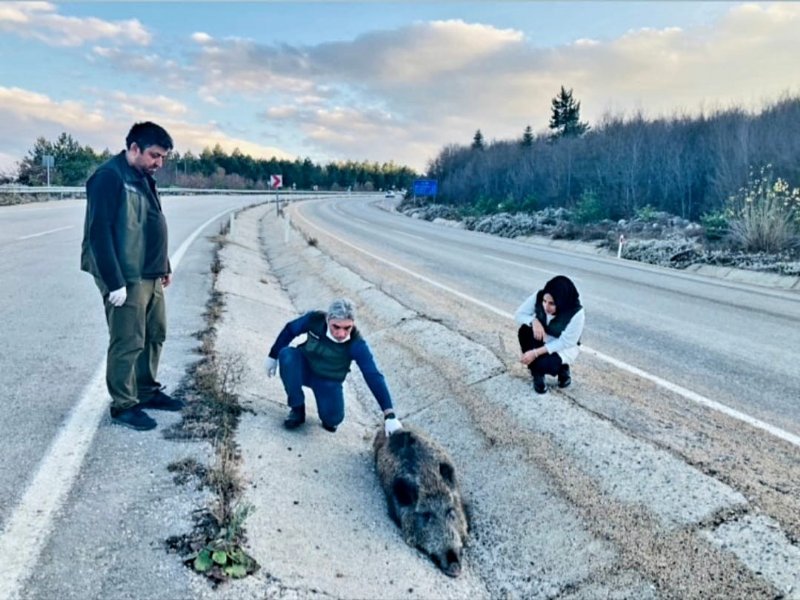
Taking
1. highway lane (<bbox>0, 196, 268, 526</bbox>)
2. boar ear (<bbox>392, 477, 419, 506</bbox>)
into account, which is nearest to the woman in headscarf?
boar ear (<bbox>392, 477, 419, 506</bbox>)

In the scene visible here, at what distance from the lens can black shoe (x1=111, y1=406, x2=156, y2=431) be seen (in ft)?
14.4

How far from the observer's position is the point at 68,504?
342 cm

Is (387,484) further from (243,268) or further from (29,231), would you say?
(29,231)

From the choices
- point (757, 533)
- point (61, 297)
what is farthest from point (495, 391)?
point (61, 297)

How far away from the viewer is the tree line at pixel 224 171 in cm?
5541

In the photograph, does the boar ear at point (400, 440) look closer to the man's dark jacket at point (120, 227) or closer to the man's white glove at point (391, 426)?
the man's white glove at point (391, 426)

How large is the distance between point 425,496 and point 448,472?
33 centimetres

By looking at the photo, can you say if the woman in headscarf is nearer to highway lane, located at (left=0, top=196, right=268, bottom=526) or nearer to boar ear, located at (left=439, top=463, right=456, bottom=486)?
boar ear, located at (left=439, top=463, right=456, bottom=486)

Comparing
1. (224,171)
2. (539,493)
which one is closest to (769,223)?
(539,493)

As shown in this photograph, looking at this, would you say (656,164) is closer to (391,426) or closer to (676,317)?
(676,317)

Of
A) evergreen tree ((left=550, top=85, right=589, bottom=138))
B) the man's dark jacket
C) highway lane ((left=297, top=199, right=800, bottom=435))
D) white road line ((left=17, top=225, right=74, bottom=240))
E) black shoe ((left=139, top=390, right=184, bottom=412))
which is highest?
evergreen tree ((left=550, top=85, right=589, bottom=138))

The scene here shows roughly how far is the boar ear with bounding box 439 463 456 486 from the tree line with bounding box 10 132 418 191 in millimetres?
42391

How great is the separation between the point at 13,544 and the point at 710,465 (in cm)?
420

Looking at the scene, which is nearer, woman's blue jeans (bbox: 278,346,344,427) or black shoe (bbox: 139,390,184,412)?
black shoe (bbox: 139,390,184,412)
